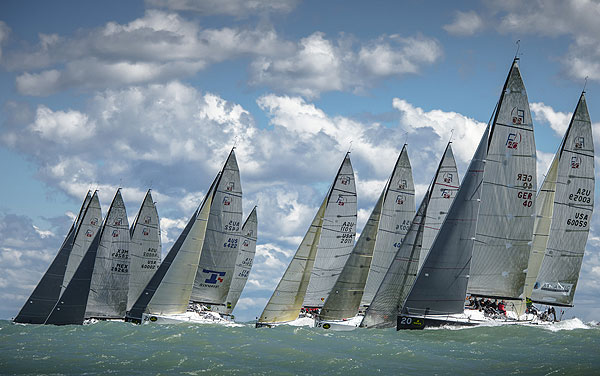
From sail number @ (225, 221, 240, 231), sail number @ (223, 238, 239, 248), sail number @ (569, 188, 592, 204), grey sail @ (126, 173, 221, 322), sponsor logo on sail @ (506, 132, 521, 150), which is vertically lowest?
grey sail @ (126, 173, 221, 322)

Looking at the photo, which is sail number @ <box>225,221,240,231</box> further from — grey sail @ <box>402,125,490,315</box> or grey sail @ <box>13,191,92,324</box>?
grey sail @ <box>402,125,490,315</box>

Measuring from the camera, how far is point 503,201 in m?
47.0

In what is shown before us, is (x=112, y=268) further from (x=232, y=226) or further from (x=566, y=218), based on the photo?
(x=566, y=218)

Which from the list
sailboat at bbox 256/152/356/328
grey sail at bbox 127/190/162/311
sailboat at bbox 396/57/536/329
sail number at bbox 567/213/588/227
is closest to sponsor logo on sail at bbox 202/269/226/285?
grey sail at bbox 127/190/162/311

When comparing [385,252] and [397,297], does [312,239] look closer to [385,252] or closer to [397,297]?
[385,252]

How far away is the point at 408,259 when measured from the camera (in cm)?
5116

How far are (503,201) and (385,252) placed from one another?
1296cm

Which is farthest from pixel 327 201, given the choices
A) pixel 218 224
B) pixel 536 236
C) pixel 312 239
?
pixel 536 236

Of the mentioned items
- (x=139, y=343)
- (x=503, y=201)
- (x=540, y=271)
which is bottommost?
(x=139, y=343)

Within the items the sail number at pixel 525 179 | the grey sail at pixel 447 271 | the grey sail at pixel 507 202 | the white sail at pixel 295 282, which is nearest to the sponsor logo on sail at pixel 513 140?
the grey sail at pixel 507 202

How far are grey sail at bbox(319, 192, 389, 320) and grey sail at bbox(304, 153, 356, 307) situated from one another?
5.90 ft

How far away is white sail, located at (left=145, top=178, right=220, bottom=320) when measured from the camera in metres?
57.0

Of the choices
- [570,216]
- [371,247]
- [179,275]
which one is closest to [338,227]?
[371,247]

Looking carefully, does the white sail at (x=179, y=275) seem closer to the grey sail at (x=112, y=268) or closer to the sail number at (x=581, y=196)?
the grey sail at (x=112, y=268)
